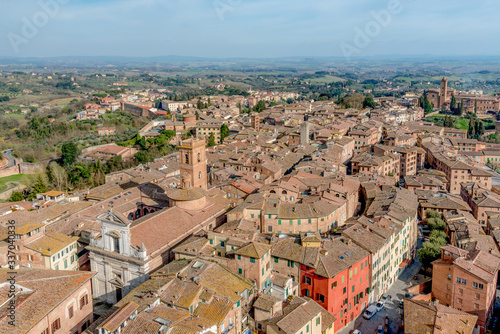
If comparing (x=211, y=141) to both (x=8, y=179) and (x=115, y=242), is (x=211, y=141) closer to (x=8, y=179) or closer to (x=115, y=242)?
(x=8, y=179)

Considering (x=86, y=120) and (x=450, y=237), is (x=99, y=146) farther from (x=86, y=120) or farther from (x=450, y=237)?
(x=450, y=237)

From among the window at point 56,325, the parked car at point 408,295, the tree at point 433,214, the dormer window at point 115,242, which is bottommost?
the parked car at point 408,295

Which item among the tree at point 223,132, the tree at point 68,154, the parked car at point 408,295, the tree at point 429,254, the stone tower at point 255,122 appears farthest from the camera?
the stone tower at point 255,122

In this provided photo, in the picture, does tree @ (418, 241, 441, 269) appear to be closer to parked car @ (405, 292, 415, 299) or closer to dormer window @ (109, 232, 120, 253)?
parked car @ (405, 292, 415, 299)

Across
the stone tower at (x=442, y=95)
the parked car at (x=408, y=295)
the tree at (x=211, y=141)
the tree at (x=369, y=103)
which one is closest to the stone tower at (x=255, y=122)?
the tree at (x=211, y=141)

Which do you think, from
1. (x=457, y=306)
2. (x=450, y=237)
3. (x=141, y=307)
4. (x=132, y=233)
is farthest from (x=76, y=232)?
(x=450, y=237)

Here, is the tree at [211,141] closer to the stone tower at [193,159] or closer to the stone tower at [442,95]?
the stone tower at [193,159]

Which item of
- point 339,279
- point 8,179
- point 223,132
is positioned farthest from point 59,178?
point 339,279
